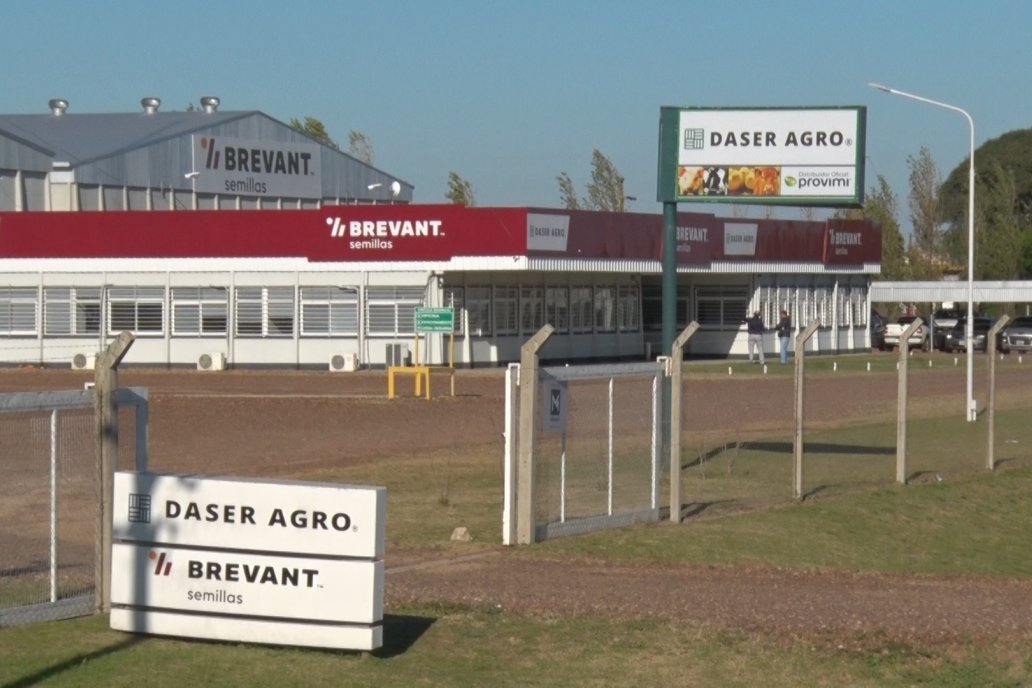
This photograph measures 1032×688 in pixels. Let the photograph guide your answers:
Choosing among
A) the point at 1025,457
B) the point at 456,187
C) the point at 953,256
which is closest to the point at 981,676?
the point at 1025,457

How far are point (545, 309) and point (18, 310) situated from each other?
16210 millimetres

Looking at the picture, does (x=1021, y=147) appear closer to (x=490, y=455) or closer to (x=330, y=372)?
(x=330, y=372)

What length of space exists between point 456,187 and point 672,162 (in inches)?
3160

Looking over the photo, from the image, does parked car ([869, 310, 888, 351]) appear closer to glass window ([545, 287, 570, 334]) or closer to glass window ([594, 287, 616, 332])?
glass window ([594, 287, 616, 332])

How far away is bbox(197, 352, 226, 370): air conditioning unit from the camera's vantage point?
4778 cm

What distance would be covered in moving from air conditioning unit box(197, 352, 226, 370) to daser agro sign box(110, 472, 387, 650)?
38.0m

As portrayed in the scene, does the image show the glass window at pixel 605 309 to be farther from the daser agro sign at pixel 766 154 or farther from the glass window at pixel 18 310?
the daser agro sign at pixel 766 154

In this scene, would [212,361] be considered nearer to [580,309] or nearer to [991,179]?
[580,309]

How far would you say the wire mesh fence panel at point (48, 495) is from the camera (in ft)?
34.5

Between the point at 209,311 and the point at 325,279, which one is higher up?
the point at 325,279

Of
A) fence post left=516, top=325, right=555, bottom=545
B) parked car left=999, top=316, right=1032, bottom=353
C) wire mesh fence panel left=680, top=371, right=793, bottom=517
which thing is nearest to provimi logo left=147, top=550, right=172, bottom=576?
fence post left=516, top=325, right=555, bottom=545

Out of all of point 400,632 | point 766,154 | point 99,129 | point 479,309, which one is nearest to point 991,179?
point 99,129

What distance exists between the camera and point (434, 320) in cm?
3731

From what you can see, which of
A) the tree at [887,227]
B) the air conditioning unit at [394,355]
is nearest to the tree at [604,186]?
the tree at [887,227]
